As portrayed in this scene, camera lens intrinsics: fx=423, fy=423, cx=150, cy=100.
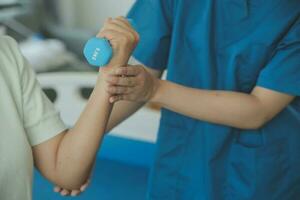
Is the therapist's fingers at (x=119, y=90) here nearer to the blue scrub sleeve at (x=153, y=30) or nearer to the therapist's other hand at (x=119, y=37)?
the therapist's other hand at (x=119, y=37)

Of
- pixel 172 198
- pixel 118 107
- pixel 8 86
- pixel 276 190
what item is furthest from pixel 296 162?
pixel 8 86

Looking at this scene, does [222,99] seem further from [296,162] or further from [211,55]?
[296,162]

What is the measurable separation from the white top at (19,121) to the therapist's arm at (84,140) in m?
0.03

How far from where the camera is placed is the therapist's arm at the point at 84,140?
73cm

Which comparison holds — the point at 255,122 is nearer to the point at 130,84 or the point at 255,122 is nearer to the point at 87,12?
the point at 130,84

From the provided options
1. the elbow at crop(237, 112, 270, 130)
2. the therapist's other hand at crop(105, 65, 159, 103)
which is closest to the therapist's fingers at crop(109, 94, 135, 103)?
the therapist's other hand at crop(105, 65, 159, 103)

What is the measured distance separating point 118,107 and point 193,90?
209 millimetres

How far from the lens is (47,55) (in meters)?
2.26

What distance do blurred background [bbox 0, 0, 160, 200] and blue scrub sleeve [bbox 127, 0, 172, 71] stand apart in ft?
2.56

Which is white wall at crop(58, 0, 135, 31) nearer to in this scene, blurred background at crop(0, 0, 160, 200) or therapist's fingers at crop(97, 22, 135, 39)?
blurred background at crop(0, 0, 160, 200)

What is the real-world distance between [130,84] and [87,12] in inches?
89.4

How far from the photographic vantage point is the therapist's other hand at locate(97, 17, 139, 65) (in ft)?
2.36

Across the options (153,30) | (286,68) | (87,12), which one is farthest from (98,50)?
(87,12)

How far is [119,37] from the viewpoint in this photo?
0.72 meters
